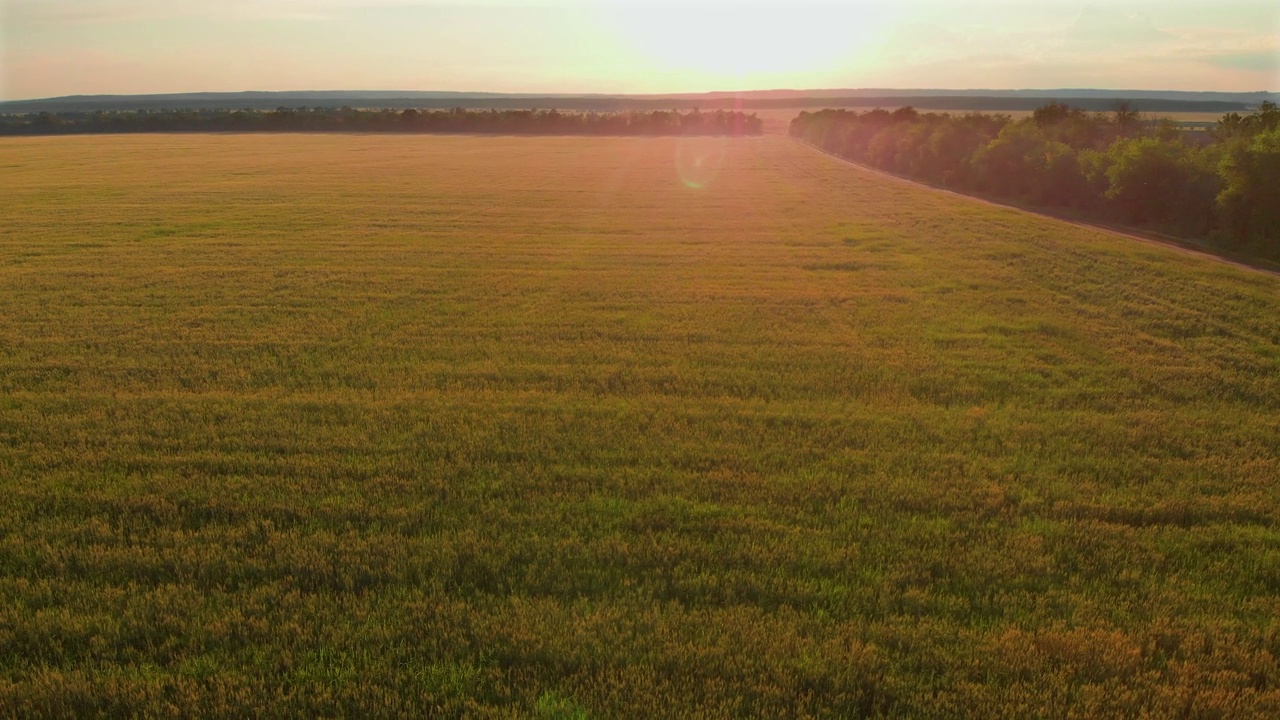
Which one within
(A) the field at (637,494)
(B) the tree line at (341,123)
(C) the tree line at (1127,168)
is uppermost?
(B) the tree line at (341,123)

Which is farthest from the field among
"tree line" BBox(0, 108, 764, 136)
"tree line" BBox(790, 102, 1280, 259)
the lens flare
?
"tree line" BBox(0, 108, 764, 136)

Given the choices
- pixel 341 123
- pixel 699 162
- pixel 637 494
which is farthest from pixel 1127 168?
pixel 341 123

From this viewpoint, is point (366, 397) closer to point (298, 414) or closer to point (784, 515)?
point (298, 414)

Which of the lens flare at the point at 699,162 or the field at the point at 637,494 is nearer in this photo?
the field at the point at 637,494

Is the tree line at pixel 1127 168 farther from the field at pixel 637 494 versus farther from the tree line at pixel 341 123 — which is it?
the tree line at pixel 341 123

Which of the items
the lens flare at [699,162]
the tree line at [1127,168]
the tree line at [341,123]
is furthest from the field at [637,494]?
the tree line at [341,123]
